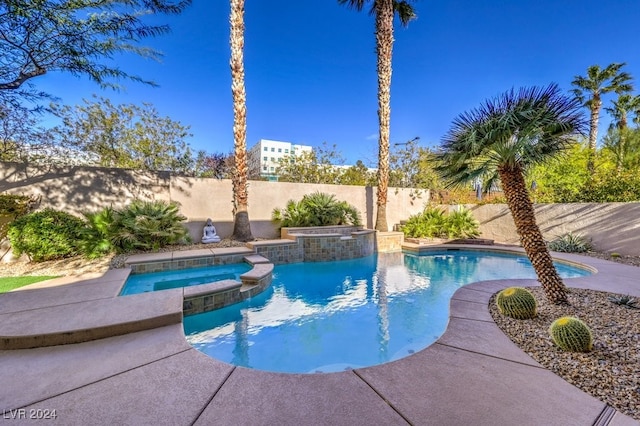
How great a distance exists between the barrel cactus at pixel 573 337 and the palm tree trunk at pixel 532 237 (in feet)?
4.64

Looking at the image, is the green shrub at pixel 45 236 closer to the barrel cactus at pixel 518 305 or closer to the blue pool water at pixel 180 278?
the blue pool water at pixel 180 278

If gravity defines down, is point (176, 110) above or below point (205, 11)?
below

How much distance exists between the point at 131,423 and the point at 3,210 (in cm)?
808

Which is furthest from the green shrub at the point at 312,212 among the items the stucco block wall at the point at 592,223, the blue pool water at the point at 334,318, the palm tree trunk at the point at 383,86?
the stucco block wall at the point at 592,223

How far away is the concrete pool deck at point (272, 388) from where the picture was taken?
1804mm

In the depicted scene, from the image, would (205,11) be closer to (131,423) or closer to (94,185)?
(94,185)

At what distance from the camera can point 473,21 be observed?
1034 centimetres

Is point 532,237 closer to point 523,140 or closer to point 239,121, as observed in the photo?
point 523,140

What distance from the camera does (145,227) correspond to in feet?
24.9

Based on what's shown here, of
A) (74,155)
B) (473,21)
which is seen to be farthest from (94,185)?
(473,21)

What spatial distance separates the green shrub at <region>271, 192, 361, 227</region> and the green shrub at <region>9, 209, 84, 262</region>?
6.10 metres

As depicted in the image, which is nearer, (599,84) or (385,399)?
(385,399)

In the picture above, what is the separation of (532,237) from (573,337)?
1.66 m

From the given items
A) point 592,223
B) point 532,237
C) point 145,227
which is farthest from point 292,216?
point 592,223
